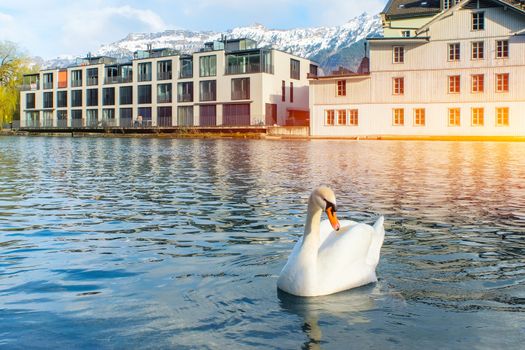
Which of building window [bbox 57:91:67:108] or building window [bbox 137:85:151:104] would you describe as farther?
building window [bbox 57:91:67:108]

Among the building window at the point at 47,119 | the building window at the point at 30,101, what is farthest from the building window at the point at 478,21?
the building window at the point at 30,101

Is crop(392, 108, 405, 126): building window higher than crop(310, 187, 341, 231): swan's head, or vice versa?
crop(392, 108, 405, 126): building window

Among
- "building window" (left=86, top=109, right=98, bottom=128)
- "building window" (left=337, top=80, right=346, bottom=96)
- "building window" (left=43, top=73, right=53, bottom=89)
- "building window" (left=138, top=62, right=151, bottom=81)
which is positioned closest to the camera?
"building window" (left=337, top=80, right=346, bottom=96)

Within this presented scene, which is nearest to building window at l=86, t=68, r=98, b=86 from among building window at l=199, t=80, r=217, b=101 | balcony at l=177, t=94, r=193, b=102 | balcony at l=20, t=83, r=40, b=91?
balcony at l=20, t=83, r=40, b=91

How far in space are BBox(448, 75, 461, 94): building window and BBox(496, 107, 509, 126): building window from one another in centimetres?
401

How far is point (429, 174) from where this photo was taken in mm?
21891

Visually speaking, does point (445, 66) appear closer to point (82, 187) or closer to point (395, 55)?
point (395, 55)

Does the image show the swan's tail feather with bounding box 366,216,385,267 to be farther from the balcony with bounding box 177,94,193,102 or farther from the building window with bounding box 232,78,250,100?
the balcony with bounding box 177,94,193,102

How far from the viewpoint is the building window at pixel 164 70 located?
8912 cm

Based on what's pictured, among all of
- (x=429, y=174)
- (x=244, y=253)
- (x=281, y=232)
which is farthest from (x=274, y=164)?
(x=244, y=253)

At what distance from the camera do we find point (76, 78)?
103 meters

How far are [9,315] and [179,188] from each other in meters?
11.6

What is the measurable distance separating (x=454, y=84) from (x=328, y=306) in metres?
55.5

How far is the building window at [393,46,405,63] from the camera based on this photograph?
59531 mm
